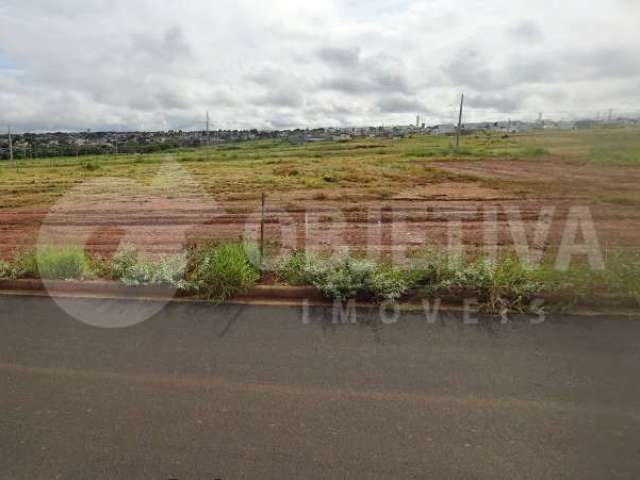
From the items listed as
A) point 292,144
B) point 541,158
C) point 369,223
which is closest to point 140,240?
point 369,223

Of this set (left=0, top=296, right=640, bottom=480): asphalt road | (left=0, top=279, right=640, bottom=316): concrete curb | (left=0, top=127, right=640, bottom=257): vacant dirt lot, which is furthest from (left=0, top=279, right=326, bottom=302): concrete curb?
(left=0, top=127, right=640, bottom=257): vacant dirt lot

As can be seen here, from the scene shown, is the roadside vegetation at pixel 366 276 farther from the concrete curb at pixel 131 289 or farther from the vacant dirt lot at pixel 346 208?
the vacant dirt lot at pixel 346 208

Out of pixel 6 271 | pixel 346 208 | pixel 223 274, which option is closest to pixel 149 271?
pixel 223 274

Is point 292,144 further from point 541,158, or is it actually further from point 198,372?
point 198,372

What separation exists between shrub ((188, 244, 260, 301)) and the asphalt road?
1.86 feet

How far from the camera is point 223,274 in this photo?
500 cm

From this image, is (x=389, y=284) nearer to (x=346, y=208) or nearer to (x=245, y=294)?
(x=245, y=294)

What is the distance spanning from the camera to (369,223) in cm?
1036

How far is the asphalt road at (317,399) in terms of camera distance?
250 centimetres

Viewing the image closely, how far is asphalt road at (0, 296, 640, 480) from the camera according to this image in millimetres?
2496

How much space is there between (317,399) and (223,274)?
7.70 feet

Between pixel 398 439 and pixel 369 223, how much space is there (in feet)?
25.9

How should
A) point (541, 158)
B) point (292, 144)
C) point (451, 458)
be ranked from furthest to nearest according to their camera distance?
1. point (292, 144)
2. point (541, 158)
3. point (451, 458)

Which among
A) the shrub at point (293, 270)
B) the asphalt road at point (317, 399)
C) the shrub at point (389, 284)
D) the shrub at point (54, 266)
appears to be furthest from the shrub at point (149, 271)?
the shrub at point (389, 284)
